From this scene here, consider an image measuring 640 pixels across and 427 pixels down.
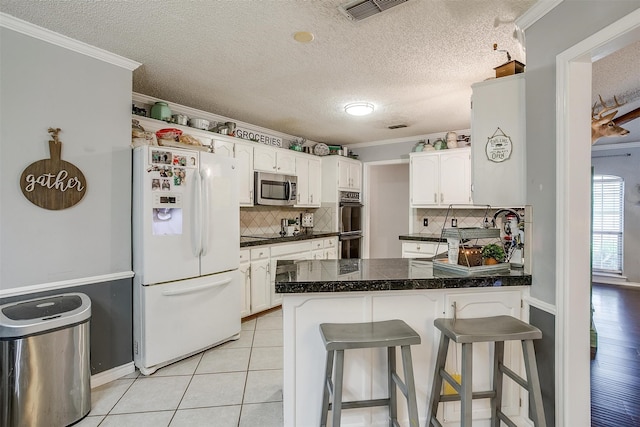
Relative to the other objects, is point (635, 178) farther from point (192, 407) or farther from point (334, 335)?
point (192, 407)

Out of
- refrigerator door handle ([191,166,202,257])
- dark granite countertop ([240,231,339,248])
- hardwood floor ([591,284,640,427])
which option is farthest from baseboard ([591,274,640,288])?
refrigerator door handle ([191,166,202,257])

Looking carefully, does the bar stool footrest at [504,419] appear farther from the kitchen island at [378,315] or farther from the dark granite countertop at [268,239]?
the dark granite countertop at [268,239]

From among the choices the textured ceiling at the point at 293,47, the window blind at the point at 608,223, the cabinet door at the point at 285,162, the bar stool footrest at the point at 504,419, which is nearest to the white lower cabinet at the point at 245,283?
the cabinet door at the point at 285,162

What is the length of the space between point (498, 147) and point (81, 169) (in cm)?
280

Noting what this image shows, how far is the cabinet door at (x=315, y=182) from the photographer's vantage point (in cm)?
485

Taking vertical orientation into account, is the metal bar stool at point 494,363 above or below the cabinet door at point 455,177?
below

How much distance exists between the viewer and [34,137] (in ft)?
6.68

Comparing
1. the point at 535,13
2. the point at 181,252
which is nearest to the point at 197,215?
the point at 181,252

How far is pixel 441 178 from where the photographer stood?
444 cm

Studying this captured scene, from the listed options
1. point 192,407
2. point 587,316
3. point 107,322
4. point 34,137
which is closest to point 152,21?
point 34,137

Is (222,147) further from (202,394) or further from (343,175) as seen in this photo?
(202,394)

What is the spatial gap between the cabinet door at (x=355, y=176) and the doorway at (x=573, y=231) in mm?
3722

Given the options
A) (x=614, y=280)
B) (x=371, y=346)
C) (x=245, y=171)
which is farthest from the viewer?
(x=614, y=280)

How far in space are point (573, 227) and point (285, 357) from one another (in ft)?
5.23
